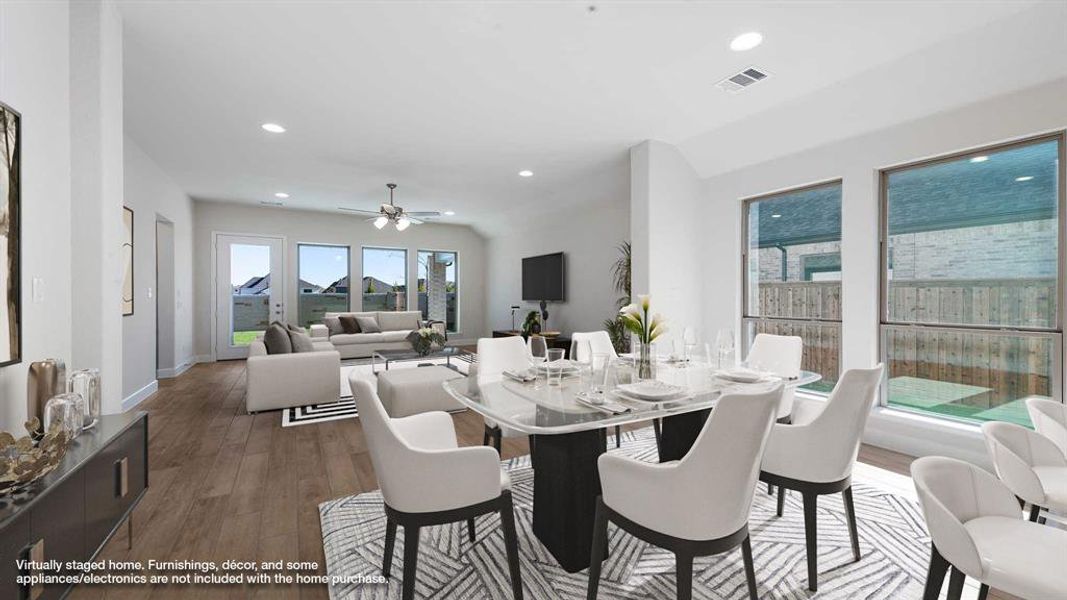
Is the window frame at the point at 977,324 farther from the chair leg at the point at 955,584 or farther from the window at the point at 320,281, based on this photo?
the window at the point at 320,281

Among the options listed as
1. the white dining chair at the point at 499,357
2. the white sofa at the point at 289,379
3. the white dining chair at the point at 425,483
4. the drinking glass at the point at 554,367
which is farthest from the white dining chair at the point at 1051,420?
the white sofa at the point at 289,379

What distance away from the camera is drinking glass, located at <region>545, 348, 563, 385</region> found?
207 centimetres

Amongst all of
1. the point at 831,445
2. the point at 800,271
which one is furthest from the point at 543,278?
the point at 831,445

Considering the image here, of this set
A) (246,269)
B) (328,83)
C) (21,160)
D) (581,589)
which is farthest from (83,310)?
(246,269)

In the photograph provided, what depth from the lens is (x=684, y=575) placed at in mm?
1332

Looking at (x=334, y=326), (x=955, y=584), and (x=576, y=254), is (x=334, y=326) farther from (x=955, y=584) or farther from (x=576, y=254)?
(x=955, y=584)

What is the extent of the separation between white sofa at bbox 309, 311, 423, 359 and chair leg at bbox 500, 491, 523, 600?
6.00 m

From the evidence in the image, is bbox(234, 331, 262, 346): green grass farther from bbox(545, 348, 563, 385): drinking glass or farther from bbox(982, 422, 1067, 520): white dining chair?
bbox(982, 422, 1067, 520): white dining chair

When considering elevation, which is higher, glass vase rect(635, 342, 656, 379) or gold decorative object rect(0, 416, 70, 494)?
glass vase rect(635, 342, 656, 379)

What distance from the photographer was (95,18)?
2197 mm

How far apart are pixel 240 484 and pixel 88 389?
3.56ft

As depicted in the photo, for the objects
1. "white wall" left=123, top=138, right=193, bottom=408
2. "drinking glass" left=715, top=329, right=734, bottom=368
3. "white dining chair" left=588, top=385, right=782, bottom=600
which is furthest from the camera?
"white wall" left=123, top=138, right=193, bottom=408

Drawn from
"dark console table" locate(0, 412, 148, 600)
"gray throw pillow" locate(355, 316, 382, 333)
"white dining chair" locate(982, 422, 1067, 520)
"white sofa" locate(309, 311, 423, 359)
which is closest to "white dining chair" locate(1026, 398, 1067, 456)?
"white dining chair" locate(982, 422, 1067, 520)

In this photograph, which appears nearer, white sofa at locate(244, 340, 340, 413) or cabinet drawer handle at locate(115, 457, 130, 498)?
cabinet drawer handle at locate(115, 457, 130, 498)
